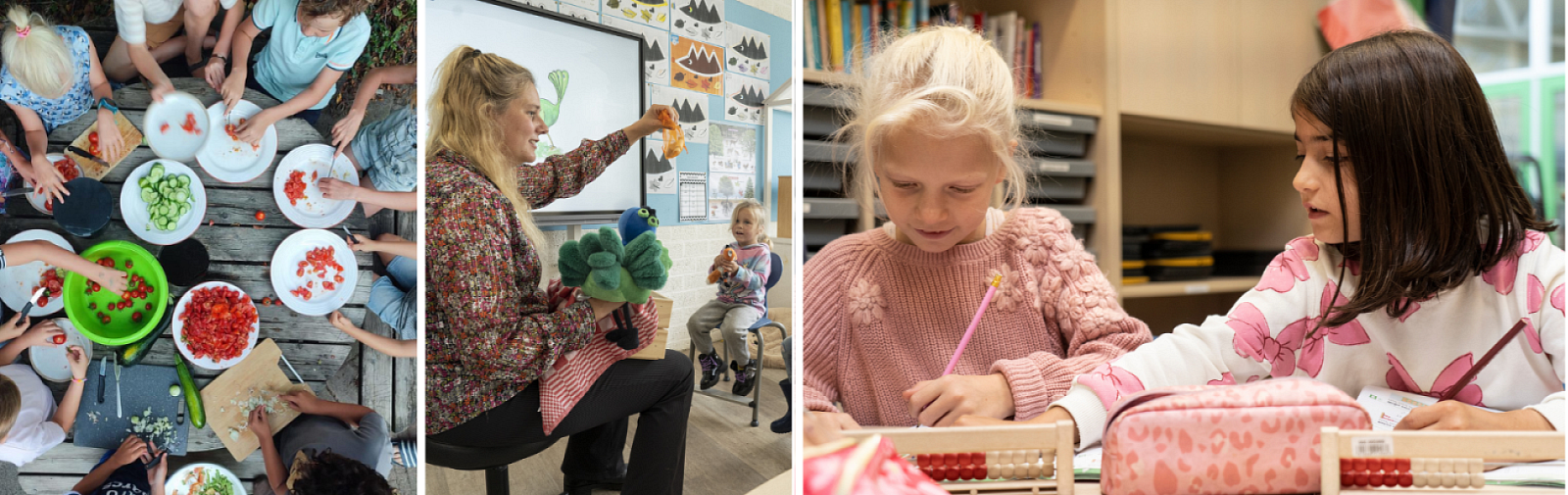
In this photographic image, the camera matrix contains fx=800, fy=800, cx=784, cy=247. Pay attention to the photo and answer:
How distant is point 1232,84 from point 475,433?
97 cm

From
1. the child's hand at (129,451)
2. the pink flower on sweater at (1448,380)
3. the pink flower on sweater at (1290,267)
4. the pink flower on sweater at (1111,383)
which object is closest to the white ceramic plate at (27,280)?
the child's hand at (129,451)

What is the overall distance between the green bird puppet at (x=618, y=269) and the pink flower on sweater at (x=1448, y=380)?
78 cm

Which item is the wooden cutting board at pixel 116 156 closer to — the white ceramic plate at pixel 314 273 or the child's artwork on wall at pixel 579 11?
the white ceramic plate at pixel 314 273

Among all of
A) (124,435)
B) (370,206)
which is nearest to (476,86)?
(370,206)

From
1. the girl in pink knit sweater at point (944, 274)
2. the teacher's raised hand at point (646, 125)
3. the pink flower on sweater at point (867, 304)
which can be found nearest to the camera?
the girl in pink knit sweater at point (944, 274)

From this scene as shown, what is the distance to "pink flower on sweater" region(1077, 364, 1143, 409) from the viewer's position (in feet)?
2.49

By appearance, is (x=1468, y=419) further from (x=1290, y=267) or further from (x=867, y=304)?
(x=867, y=304)

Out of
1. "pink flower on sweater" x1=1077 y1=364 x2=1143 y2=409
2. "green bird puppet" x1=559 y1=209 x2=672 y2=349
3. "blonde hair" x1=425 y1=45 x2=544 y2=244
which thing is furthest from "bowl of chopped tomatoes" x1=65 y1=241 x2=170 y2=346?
"pink flower on sweater" x1=1077 y1=364 x2=1143 y2=409

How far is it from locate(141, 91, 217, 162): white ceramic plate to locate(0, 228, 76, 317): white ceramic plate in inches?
8.0

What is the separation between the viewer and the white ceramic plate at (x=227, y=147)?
3.71 ft

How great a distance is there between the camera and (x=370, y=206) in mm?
1125

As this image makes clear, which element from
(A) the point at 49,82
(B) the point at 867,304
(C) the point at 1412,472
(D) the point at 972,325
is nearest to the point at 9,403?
(A) the point at 49,82

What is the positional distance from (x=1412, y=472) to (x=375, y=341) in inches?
47.4

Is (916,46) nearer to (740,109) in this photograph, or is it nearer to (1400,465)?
(740,109)
